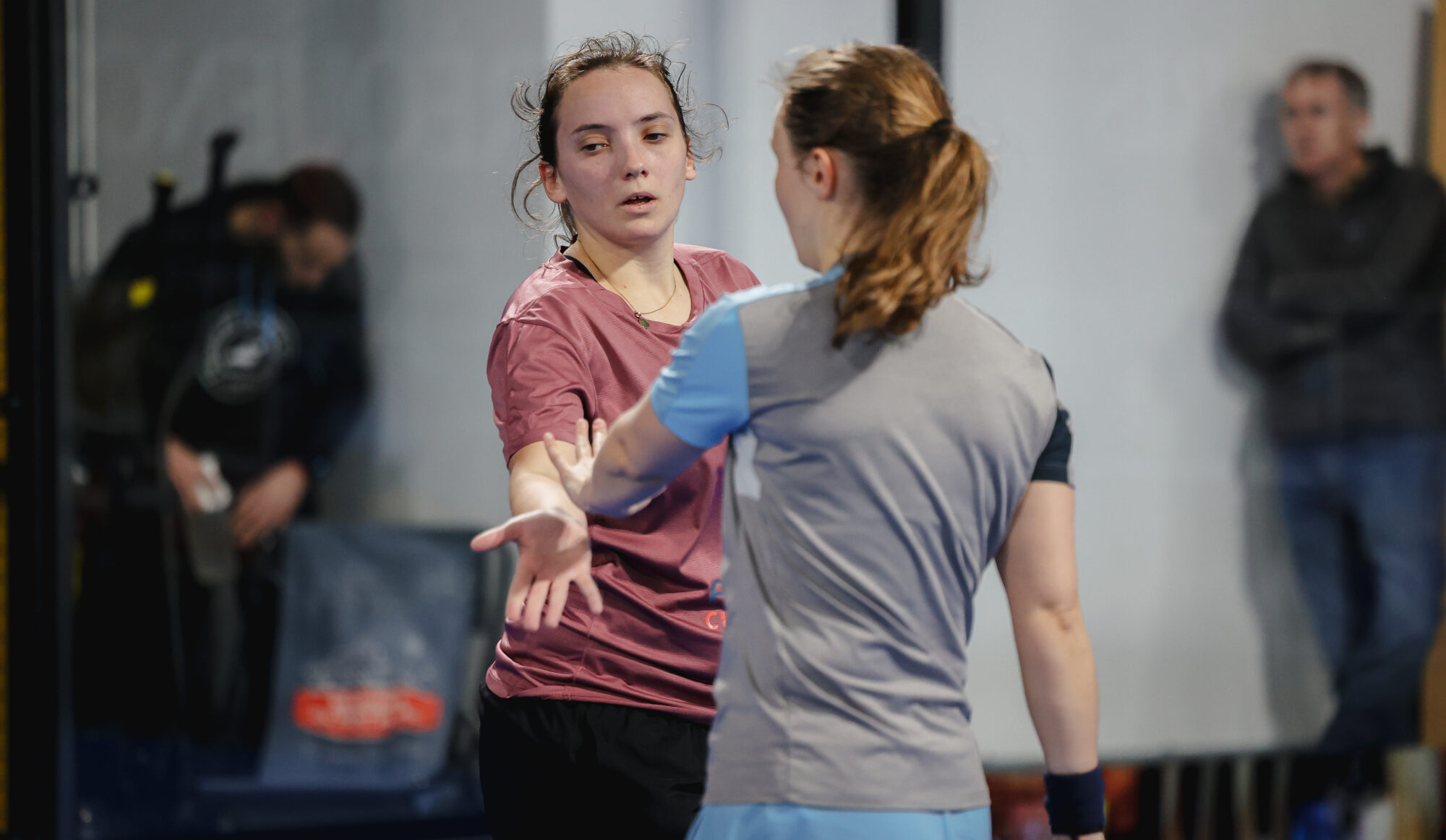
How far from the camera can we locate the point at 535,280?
150 cm

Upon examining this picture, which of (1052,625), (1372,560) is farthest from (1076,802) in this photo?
(1372,560)

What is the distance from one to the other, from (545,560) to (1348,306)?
3.04 meters

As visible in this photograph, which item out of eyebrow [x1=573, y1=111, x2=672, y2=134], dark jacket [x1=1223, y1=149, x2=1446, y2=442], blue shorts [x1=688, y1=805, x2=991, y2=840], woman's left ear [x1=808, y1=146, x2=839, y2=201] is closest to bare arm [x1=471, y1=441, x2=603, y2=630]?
blue shorts [x1=688, y1=805, x2=991, y2=840]

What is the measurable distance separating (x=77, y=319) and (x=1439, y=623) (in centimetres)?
359

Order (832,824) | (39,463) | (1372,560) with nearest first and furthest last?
(832,824) < (39,463) < (1372,560)

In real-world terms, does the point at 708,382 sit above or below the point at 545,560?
above

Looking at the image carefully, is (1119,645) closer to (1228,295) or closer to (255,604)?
(1228,295)

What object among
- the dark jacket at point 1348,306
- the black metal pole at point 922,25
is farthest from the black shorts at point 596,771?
the dark jacket at point 1348,306

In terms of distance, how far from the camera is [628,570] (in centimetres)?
146

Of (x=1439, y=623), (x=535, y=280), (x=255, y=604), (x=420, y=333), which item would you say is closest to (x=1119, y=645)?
(x=1439, y=623)

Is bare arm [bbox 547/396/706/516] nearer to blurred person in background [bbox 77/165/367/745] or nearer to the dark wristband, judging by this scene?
the dark wristband

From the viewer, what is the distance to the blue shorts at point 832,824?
1091 millimetres

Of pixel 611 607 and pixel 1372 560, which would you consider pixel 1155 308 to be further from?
pixel 611 607

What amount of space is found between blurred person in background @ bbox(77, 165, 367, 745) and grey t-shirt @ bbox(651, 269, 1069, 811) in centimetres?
226
